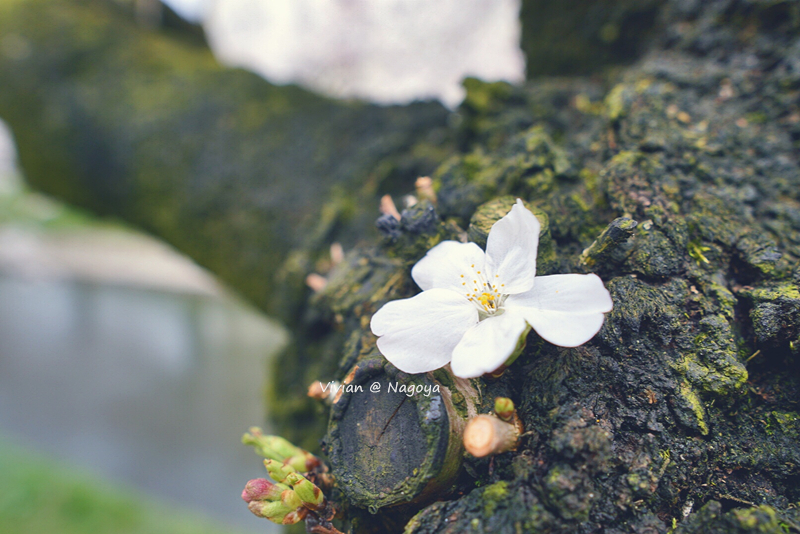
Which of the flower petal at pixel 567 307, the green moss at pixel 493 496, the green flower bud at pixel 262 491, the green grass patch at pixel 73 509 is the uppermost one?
the green grass patch at pixel 73 509

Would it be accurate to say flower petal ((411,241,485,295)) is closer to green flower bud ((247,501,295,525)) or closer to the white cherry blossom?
the white cherry blossom

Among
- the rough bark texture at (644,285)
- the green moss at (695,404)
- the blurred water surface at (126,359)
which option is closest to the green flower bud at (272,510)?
the rough bark texture at (644,285)

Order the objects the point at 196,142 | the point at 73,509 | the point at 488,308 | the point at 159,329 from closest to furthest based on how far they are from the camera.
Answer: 1. the point at 488,308
2. the point at 196,142
3. the point at 73,509
4. the point at 159,329

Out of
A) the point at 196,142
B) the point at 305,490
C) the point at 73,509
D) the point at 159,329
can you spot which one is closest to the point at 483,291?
the point at 305,490

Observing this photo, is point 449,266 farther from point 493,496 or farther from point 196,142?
point 196,142

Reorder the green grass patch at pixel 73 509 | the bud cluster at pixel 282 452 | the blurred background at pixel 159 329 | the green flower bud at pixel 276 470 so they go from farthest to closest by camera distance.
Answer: the green grass patch at pixel 73 509 < the blurred background at pixel 159 329 < the bud cluster at pixel 282 452 < the green flower bud at pixel 276 470

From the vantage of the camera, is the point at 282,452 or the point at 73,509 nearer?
the point at 282,452

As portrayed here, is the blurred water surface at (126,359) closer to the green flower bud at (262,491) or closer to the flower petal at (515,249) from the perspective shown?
the green flower bud at (262,491)
